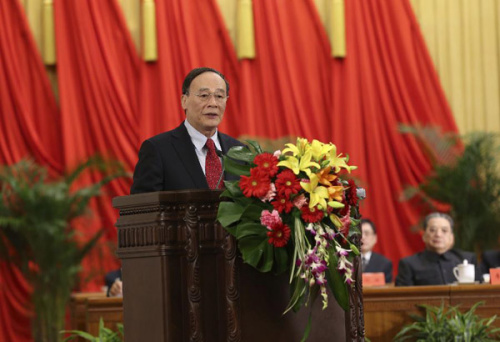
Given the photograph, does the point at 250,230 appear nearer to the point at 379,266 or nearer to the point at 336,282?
the point at 336,282

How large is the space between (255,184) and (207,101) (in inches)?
23.5

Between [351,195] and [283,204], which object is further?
[351,195]

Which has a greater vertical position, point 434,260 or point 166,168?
point 166,168

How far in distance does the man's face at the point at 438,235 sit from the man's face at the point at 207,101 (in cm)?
341

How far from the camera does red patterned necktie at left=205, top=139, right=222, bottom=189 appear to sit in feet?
9.21

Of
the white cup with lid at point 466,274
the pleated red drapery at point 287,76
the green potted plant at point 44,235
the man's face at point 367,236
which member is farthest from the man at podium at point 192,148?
the pleated red drapery at point 287,76

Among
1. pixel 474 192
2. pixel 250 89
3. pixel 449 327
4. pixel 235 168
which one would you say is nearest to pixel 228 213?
pixel 235 168

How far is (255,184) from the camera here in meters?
2.36

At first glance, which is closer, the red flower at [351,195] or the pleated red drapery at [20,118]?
the red flower at [351,195]

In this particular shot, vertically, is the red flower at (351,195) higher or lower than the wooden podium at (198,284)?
higher

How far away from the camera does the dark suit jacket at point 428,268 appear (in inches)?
228

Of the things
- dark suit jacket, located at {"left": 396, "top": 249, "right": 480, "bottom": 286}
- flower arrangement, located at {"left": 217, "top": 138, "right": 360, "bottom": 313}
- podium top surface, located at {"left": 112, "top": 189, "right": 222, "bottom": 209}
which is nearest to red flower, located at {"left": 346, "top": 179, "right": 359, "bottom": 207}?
flower arrangement, located at {"left": 217, "top": 138, "right": 360, "bottom": 313}

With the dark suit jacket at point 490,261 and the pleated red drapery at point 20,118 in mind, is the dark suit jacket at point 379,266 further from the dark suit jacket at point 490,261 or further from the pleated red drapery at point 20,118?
the pleated red drapery at point 20,118

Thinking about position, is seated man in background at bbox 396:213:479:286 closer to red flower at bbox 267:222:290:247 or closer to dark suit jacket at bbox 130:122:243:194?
dark suit jacket at bbox 130:122:243:194
